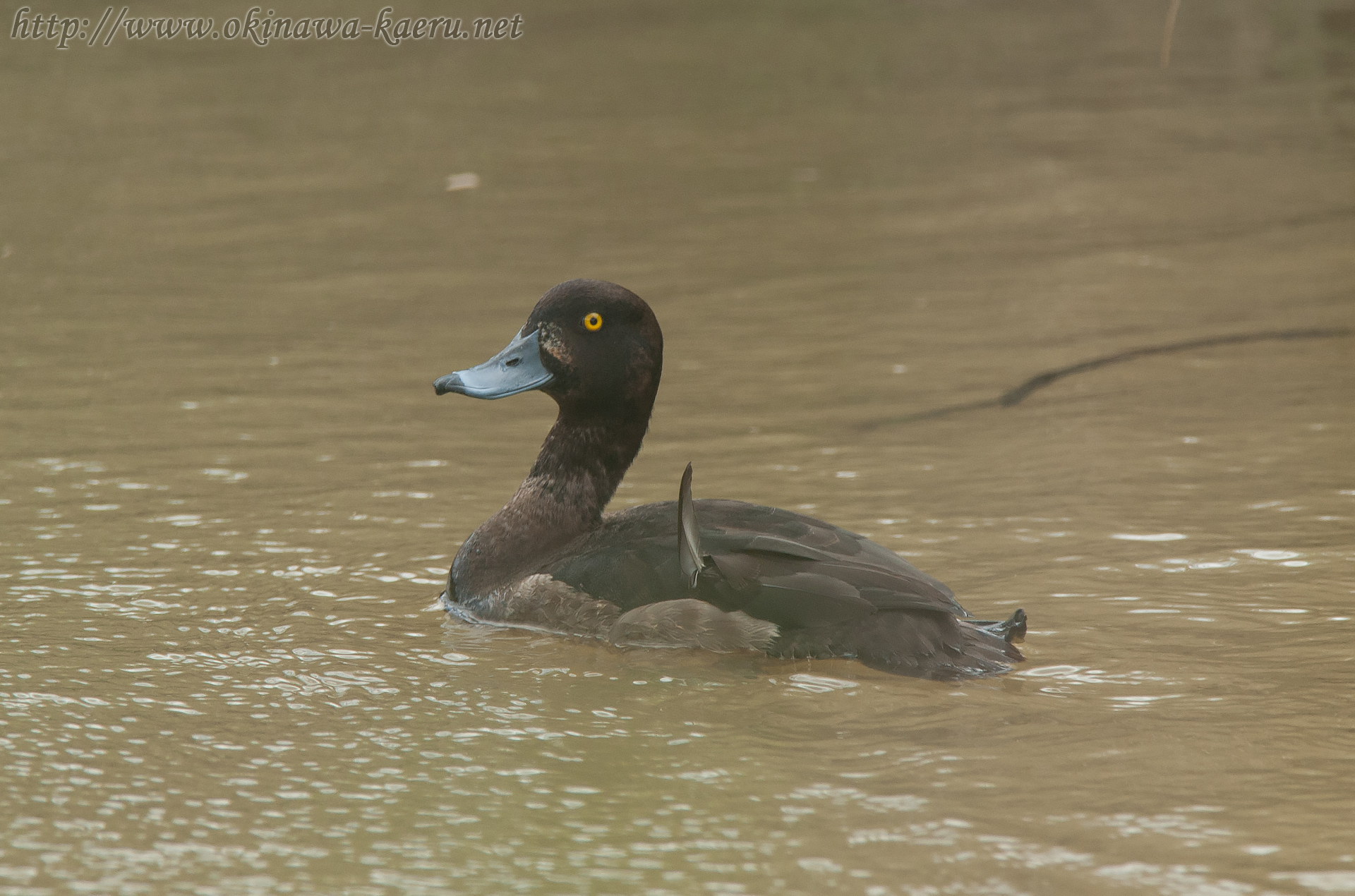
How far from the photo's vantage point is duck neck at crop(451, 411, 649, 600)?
228 inches

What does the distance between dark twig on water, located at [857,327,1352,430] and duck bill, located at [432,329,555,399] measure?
2125 mm

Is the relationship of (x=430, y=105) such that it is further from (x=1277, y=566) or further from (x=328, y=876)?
(x=328, y=876)

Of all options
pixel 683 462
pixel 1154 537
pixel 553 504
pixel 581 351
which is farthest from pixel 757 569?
pixel 683 462

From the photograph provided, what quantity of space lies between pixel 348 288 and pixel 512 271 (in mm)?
886

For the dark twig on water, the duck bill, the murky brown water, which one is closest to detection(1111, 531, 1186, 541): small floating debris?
the murky brown water

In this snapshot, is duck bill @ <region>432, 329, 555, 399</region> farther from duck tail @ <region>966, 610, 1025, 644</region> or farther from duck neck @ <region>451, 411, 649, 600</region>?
duck tail @ <region>966, 610, 1025, 644</region>

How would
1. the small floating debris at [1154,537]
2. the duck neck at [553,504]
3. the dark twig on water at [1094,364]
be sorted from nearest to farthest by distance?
the duck neck at [553,504] → the small floating debris at [1154,537] → the dark twig on water at [1094,364]

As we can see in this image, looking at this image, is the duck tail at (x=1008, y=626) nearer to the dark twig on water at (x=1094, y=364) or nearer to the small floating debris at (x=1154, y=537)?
the small floating debris at (x=1154, y=537)

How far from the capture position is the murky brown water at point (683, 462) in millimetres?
4215

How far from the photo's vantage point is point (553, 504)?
5930 millimetres

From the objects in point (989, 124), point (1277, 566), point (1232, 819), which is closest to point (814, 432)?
point (1277, 566)

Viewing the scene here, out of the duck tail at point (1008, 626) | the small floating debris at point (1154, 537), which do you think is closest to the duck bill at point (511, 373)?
the duck tail at point (1008, 626)

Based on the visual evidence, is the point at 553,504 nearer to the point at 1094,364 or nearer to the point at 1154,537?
the point at 1154,537

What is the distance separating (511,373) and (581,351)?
0.78 ft
